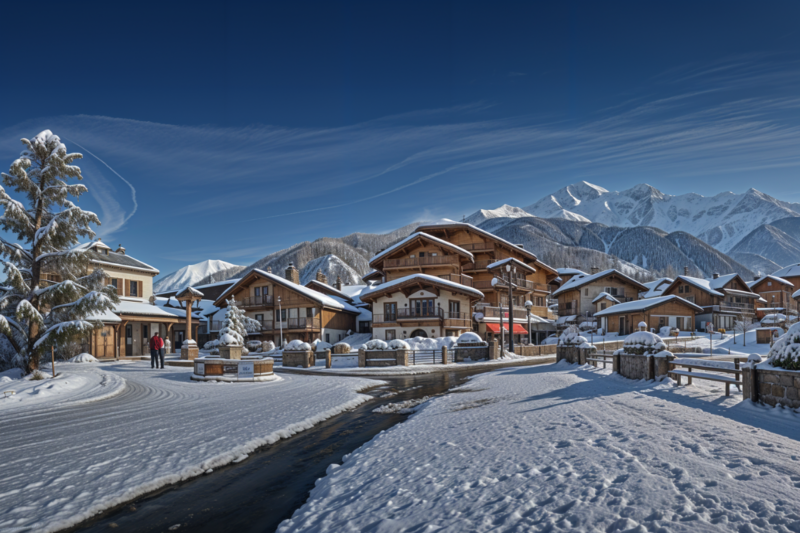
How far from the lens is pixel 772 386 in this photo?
10.1m

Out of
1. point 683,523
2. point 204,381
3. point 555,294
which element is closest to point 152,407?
point 204,381

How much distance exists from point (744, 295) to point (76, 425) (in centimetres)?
8193

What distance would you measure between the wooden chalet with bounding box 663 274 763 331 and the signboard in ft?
197

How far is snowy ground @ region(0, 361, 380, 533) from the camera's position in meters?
6.77

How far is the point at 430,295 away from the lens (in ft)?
160

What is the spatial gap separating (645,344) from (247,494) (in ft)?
45.3

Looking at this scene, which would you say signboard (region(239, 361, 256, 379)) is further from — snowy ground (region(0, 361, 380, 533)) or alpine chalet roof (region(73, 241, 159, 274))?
alpine chalet roof (region(73, 241, 159, 274))

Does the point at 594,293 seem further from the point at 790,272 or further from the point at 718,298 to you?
the point at 790,272

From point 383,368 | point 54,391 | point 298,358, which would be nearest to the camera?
point 54,391

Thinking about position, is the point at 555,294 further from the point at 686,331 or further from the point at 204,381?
the point at 204,381

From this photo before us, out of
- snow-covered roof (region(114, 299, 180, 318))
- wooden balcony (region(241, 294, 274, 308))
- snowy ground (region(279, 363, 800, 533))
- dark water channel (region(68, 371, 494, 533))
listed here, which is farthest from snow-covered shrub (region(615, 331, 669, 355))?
wooden balcony (region(241, 294, 274, 308))

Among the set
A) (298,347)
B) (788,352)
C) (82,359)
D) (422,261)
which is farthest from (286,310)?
(788,352)

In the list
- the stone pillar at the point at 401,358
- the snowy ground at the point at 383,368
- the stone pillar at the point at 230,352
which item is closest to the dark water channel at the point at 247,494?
the stone pillar at the point at 230,352

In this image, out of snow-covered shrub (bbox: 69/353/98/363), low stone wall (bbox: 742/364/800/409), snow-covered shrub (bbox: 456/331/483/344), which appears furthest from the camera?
snow-covered shrub (bbox: 456/331/483/344)
